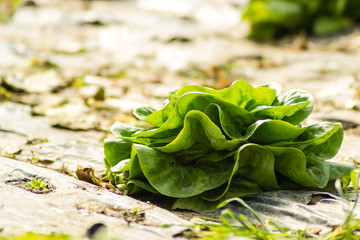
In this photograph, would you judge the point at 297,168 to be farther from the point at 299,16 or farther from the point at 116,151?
the point at 299,16

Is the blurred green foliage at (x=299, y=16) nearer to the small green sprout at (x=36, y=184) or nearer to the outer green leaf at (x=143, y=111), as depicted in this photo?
the outer green leaf at (x=143, y=111)

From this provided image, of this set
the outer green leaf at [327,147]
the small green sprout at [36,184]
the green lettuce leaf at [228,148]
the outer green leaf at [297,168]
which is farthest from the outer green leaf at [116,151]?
the outer green leaf at [327,147]

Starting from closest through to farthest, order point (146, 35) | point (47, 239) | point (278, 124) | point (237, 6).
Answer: point (47, 239), point (278, 124), point (146, 35), point (237, 6)

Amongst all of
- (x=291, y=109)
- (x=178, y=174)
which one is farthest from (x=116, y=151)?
(x=291, y=109)

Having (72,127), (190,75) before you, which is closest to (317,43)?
(190,75)

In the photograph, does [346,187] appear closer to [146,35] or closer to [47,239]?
[47,239]
